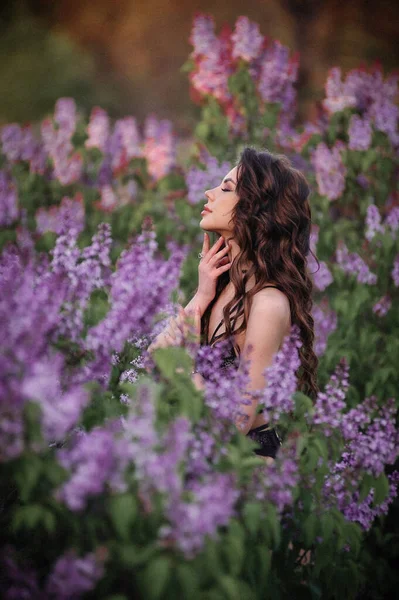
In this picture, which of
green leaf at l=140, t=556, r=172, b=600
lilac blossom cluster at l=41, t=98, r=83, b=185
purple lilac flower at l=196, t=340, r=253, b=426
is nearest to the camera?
green leaf at l=140, t=556, r=172, b=600

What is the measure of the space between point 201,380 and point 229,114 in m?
3.01

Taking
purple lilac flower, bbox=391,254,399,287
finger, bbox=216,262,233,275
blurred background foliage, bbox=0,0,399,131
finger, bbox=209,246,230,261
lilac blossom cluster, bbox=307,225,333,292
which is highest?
blurred background foliage, bbox=0,0,399,131

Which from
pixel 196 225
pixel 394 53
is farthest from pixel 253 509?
pixel 394 53

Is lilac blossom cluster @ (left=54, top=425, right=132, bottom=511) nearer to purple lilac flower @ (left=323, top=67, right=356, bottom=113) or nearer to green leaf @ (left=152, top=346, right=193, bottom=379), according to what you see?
green leaf @ (left=152, top=346, right=193, bottom=379)

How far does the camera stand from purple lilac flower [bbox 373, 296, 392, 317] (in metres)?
3.54

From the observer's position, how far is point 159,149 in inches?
183

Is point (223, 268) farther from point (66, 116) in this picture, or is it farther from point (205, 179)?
point (66, 116)

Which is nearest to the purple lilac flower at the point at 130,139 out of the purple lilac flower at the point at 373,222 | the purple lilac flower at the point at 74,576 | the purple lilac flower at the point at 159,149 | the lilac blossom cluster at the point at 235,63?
the purple lilac flower at the point at 159,149

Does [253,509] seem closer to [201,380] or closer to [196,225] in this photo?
[201,380]

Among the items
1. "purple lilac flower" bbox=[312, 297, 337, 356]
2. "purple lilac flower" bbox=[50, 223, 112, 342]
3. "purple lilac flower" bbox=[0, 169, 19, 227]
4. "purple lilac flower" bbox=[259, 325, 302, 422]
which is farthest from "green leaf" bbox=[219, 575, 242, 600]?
"purple lilac flower" bbox=[0, 169, 19, 227]

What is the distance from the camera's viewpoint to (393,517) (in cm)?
326

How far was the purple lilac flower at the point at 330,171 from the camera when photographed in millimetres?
4090

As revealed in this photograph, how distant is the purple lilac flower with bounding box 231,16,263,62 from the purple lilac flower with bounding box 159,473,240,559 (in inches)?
143

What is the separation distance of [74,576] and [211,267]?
1.65 metres
